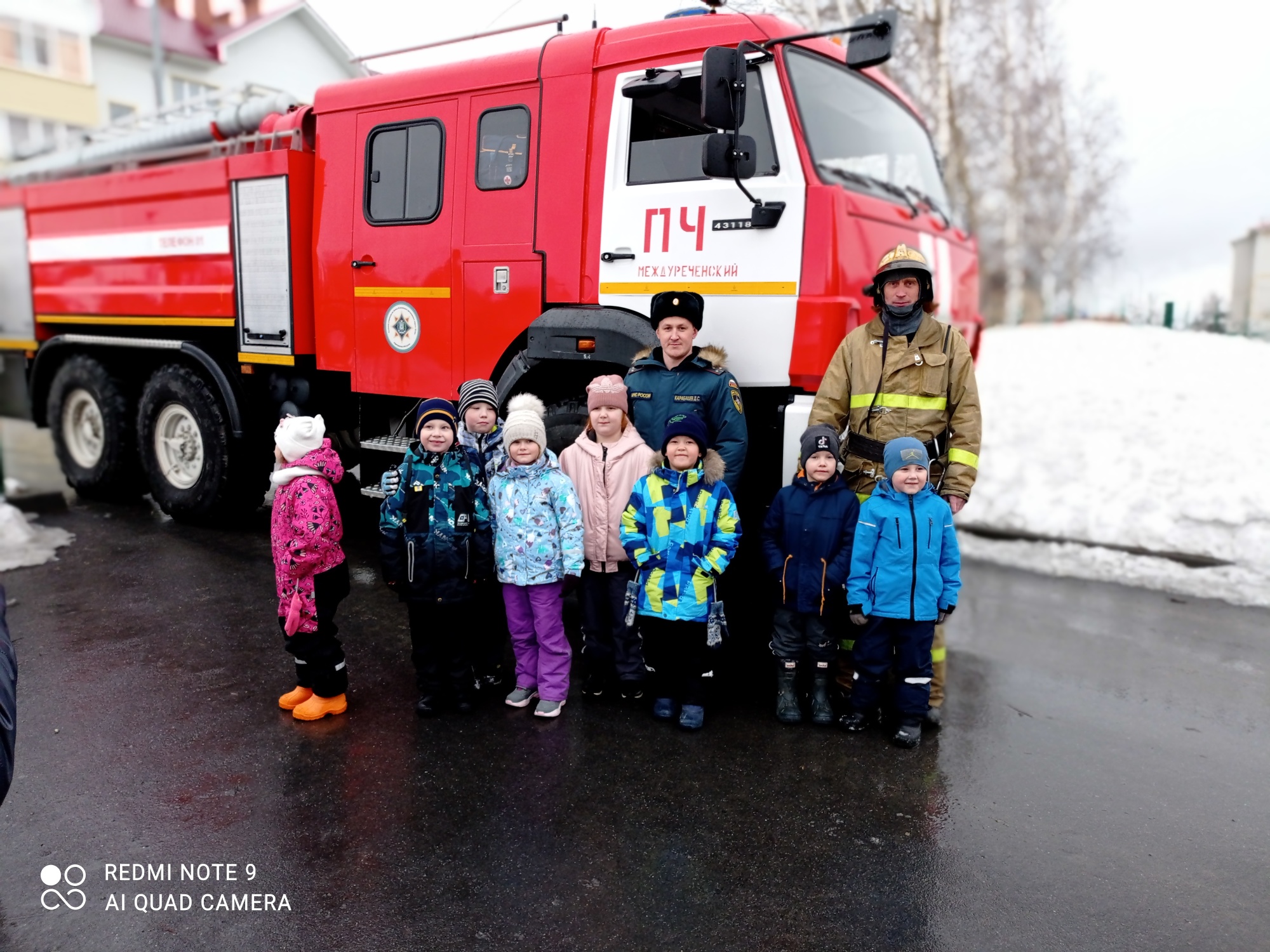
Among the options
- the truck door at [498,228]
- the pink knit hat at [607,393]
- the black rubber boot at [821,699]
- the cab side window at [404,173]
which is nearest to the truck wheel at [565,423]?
the truck door at [498,228]

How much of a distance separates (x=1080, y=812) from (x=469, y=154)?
14.6 ft

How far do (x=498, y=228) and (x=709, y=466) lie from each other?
2149 millimetres

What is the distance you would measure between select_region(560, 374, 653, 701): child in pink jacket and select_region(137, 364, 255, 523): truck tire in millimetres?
3668

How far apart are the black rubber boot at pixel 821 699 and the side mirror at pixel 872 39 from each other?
2947 millimetres

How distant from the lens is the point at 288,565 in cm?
369

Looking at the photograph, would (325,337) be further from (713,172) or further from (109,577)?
(713,172)

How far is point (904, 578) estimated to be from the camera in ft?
12.2

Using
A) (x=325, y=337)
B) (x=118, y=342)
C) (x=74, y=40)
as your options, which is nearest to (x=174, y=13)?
(x=74, y=40)

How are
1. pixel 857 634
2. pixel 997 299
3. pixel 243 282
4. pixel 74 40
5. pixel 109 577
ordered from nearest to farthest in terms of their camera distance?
1. pixel 857 634
2. pixel 109 577
3. pixel 243 282
4. pixel 74 40
5. pixel 997 299

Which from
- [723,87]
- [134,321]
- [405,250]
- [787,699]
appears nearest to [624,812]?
[787,699]

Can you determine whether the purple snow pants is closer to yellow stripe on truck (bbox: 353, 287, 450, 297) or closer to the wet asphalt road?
the wet asphalt road

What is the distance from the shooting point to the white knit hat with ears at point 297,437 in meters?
3.72

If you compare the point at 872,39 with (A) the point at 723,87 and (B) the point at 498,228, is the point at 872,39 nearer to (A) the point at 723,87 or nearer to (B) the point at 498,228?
(A) the point at 723,87

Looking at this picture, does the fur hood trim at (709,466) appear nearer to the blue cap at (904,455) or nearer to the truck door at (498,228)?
the blue cap at (904,455)
